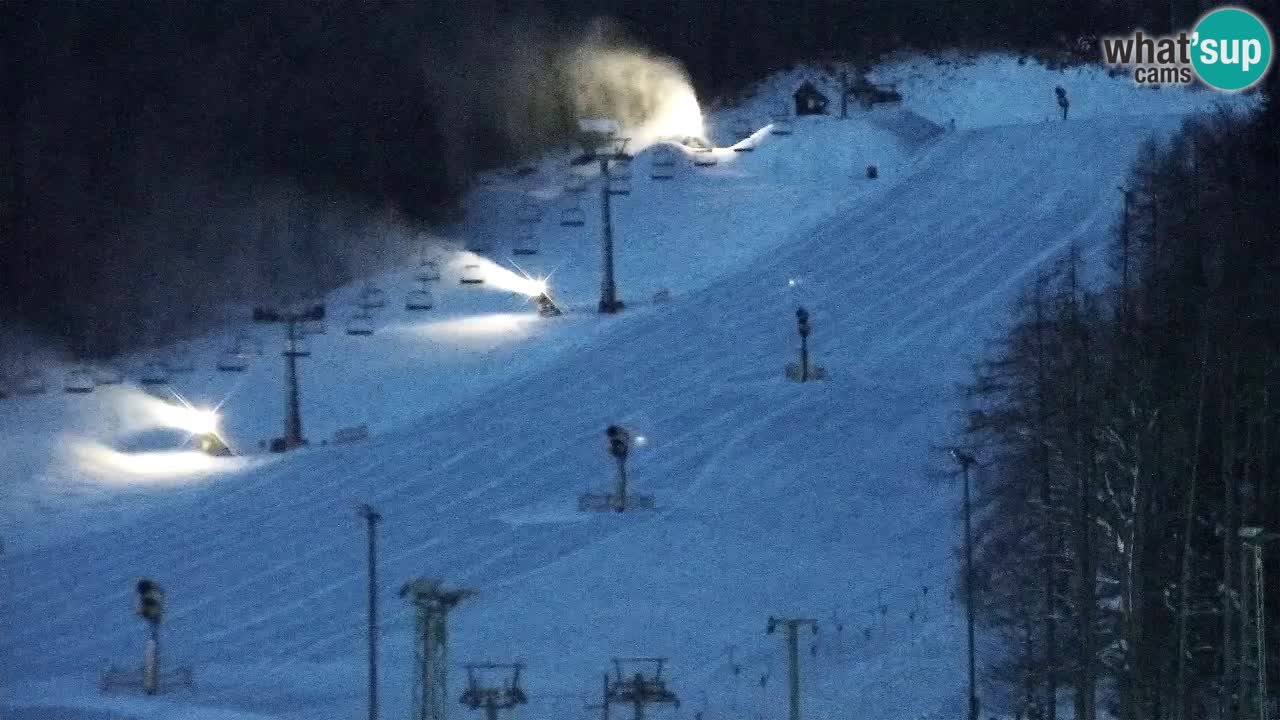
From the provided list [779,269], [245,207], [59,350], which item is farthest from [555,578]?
[245,207]

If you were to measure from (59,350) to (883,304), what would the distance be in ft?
43.4

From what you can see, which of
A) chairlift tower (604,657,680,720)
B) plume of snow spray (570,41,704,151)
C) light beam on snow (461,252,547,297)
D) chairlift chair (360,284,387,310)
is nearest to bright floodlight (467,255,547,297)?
light beam on snow (461,252,547,297)

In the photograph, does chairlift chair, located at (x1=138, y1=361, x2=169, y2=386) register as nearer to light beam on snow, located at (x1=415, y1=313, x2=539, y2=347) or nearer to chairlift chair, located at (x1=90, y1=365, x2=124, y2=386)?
chairlift chair, located at (x1=90, y1=365, x2=124, y2=386)

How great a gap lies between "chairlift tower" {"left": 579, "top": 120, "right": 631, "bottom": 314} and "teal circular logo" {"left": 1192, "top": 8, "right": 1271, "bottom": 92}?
33.6ft

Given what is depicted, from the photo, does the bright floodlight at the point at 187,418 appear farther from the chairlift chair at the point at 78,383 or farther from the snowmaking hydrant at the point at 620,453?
the snowmaking hydrant at the point at 620,453

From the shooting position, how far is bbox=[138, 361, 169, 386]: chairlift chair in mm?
34969

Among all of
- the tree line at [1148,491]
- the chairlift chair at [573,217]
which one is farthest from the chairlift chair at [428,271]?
the tree line at [1148,491]

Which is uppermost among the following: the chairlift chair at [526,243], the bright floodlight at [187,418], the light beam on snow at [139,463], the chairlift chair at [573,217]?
the chairlift chair at [573,217]

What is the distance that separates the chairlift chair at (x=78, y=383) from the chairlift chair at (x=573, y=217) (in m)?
9.65

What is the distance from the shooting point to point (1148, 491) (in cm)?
1653

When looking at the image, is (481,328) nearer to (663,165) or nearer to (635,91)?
(663,165)

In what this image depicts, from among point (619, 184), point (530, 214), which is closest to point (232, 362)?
point (530, 214)

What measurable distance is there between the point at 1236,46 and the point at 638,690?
10788mm

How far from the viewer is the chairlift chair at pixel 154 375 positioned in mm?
34969
